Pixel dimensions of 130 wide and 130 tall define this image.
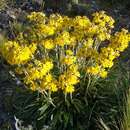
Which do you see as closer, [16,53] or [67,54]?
[16,53]

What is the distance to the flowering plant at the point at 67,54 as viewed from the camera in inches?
203

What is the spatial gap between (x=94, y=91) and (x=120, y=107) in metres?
0.55

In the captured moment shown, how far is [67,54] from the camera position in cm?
548

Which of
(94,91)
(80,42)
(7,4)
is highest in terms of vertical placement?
(80,42)

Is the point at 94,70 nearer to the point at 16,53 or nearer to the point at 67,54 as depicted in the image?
the point at 67,54

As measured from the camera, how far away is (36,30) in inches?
224

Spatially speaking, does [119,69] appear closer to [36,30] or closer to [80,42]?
[80,42]

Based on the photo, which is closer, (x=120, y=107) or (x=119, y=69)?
(x=120, y=107)

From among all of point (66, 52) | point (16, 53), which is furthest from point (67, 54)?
point (16, 53)

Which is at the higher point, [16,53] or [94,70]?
[16,53]

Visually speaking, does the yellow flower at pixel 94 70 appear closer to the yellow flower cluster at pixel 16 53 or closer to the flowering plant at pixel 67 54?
the flowering plant at pixel 67 54

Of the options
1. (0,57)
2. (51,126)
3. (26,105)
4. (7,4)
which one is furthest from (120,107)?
(7,4)

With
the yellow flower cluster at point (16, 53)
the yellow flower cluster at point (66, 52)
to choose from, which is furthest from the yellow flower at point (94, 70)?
the yellow flower cluster at point (16, 53)

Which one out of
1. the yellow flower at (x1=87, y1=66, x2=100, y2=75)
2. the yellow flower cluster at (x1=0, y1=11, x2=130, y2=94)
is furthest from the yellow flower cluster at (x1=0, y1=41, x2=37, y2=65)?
the yellow flower at (x1=87, y1=66, x2=100, y2=75)
